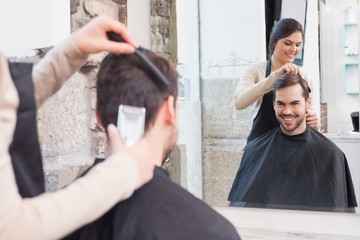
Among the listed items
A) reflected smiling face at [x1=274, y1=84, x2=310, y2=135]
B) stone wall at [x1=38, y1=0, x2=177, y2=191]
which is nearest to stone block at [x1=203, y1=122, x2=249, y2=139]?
reflected smiling face at [x1=274, y1=84, x2=310, y2=135]

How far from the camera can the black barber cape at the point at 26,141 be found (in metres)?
0.75

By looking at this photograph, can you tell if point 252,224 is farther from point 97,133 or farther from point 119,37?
point 119,37

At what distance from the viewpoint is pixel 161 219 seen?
2.77ft

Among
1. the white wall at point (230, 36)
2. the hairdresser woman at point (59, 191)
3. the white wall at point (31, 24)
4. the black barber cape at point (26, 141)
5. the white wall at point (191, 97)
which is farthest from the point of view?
the white wall at point (191, 97)

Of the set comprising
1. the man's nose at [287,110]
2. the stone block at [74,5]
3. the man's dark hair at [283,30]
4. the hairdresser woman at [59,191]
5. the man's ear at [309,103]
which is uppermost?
the stone block at [74,5]

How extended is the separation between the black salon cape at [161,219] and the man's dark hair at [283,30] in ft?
3.43

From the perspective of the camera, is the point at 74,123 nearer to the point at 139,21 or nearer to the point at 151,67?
the point at 139,21

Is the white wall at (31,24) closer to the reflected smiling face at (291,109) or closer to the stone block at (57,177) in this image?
the stone block at (57,177)

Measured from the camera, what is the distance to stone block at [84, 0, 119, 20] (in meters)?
1.73

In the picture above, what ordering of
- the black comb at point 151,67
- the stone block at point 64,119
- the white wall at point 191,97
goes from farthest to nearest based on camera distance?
1. the white wall at point 191,97
2. the stone block at point 64,119
3. the black comb at point 151,67

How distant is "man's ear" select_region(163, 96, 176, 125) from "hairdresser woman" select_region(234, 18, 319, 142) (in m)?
0.95

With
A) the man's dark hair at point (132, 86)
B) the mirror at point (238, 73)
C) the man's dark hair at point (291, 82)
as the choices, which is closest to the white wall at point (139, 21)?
the mirror at point (238, 73)

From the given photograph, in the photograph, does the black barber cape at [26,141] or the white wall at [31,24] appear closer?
the black barber cape at [26,141]

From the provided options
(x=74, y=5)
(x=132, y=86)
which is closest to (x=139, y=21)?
(x=74, y=5)
